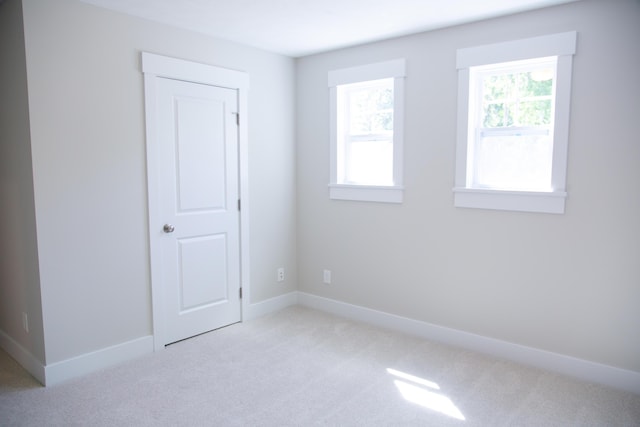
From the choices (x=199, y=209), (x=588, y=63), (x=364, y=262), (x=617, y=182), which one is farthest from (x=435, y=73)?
(x=199, y=209)

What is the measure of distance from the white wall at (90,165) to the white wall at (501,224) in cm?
168

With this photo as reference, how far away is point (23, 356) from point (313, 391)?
2.07 meters

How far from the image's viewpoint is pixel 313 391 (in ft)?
9.21

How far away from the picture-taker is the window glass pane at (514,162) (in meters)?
3.07

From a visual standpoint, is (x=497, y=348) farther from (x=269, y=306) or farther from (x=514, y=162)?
(x=269, y=306)

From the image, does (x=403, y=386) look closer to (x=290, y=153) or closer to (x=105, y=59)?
(x=290, y=153)

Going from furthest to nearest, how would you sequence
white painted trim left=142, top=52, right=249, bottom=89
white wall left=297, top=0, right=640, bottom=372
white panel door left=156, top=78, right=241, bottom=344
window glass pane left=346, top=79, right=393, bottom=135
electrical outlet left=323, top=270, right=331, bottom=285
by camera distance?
electrical outlet left=323, top=270, right=331, bottom=285, window glass pane left=346, top=79, right=393, bottom=135, white panel door left=156, top=78, right=241, bottom=344, white painted trim left=142, top=52, right=249, bottom=89, white wall left=297, top=0, right=640, bottom=372

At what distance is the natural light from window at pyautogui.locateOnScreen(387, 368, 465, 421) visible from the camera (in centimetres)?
259

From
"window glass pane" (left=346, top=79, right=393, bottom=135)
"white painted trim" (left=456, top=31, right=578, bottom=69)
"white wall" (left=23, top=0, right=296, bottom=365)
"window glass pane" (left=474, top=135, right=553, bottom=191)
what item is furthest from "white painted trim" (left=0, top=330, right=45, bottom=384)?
"white painted trim" (left=456, top=31, right=578, bottom=69)

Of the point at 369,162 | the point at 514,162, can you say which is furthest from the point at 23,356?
the point at 514,162

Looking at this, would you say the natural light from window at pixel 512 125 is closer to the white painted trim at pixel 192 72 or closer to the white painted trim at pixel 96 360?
the white painted trim at pixel 192 72

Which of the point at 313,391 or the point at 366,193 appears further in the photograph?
the point at 366,193

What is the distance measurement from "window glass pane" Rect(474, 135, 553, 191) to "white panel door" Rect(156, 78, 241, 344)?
2052mm

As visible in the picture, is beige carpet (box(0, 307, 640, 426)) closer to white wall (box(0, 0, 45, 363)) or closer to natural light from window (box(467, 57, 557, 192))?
white wall (box(0, 0, 45, 363))
